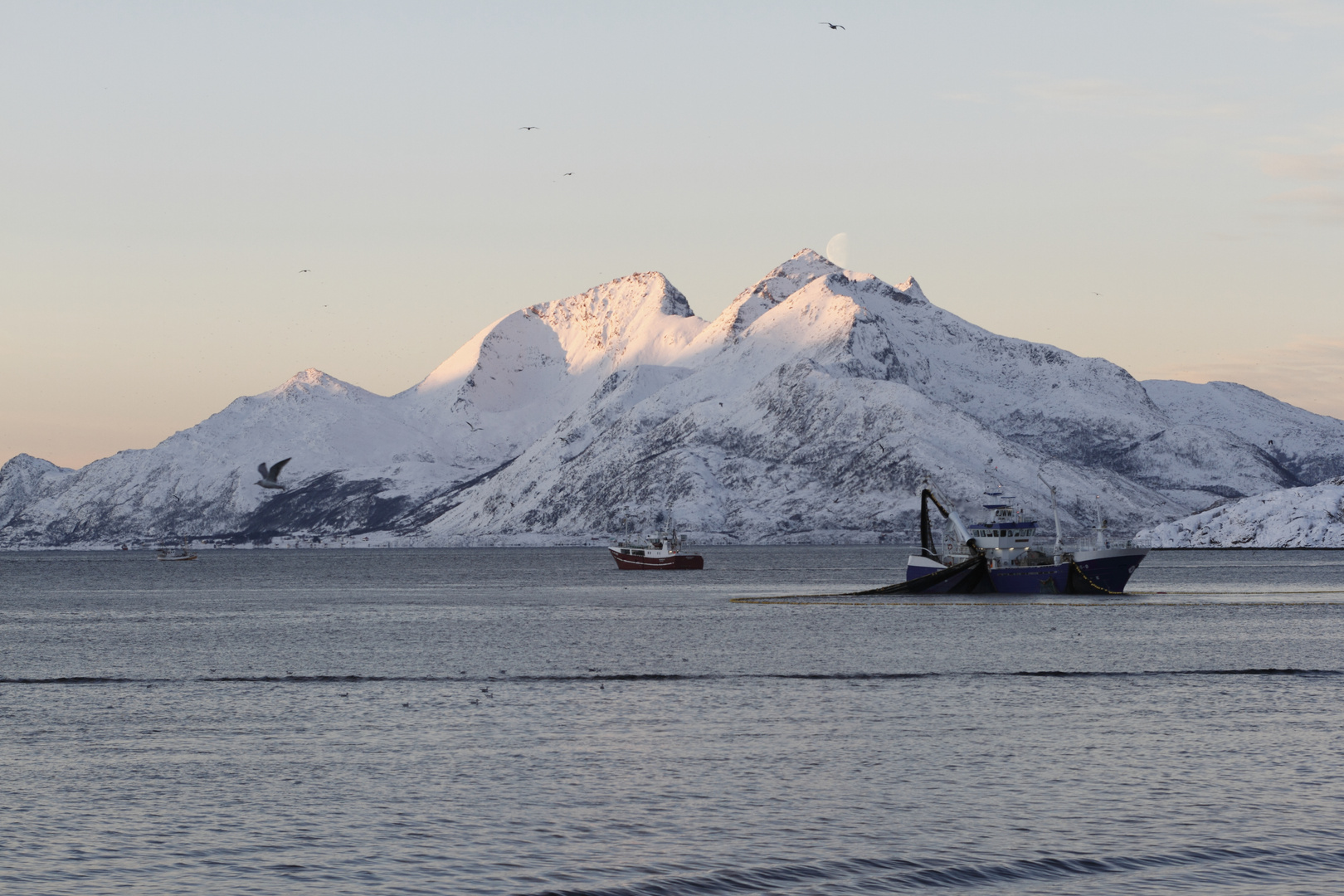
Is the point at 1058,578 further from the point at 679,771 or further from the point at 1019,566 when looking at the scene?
the point at 679,771

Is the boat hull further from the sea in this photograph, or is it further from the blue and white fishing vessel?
the sea

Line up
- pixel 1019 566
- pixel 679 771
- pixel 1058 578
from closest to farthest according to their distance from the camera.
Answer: pixel 679 771 → pixel 1019 566 → pixel 1058 578

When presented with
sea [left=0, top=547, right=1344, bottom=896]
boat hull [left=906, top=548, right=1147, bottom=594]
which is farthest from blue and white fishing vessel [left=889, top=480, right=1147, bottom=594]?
sea [left=0, top=547, right=1344, bottom=896]

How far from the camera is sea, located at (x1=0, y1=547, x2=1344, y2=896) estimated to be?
120 ft

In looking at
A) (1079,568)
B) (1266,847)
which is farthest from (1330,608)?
(1266,847)

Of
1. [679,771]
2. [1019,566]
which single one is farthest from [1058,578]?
[679,771]

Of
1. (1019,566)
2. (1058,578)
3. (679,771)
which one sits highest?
(1019,566)

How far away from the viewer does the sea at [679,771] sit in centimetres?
3647

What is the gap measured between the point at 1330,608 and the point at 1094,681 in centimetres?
8757

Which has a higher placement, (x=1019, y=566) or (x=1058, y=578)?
(x=1019, y=566)

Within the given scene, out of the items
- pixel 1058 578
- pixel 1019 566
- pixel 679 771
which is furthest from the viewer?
pixel 1058 578

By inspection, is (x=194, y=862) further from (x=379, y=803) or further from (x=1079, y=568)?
(x=1079, y=568)

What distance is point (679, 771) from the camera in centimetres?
5006

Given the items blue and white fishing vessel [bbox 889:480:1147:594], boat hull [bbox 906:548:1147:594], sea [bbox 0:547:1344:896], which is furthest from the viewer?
blue and white fishing vessel [bbox 889:480:1147:594]
